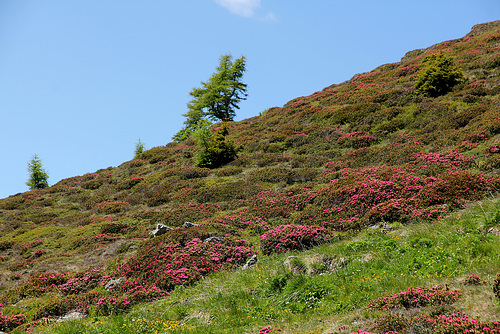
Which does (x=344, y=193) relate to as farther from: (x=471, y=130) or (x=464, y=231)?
(x=471, y=130)

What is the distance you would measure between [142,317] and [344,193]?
984cm

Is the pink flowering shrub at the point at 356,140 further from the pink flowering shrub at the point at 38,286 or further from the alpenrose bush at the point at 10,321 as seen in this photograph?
the alpenrose bush at the point at 10,321

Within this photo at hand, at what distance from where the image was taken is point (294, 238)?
37.0 ft

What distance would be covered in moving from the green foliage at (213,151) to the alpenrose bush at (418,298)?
22.4 meters

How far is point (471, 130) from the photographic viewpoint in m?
15.5

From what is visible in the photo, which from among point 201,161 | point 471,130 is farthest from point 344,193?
point 201,161

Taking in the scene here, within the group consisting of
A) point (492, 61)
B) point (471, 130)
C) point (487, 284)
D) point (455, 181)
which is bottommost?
point (487, 284)

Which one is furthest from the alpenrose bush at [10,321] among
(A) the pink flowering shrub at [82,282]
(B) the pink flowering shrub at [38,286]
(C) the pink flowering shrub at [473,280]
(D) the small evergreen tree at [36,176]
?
(D) the small evergreen tree at [36,176]

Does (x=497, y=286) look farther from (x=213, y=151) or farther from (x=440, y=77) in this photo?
(x=440, y=77)

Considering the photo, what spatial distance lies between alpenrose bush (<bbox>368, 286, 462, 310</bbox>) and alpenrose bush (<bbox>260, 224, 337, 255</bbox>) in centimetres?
479

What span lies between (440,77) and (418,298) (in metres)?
25.4

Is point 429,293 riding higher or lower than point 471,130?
lower

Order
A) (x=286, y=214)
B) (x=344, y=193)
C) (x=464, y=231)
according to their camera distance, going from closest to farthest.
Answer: (x=464, y=231), (x=344, y=193), (x=286, y=214)

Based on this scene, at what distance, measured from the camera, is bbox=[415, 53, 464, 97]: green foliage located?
24781mm
